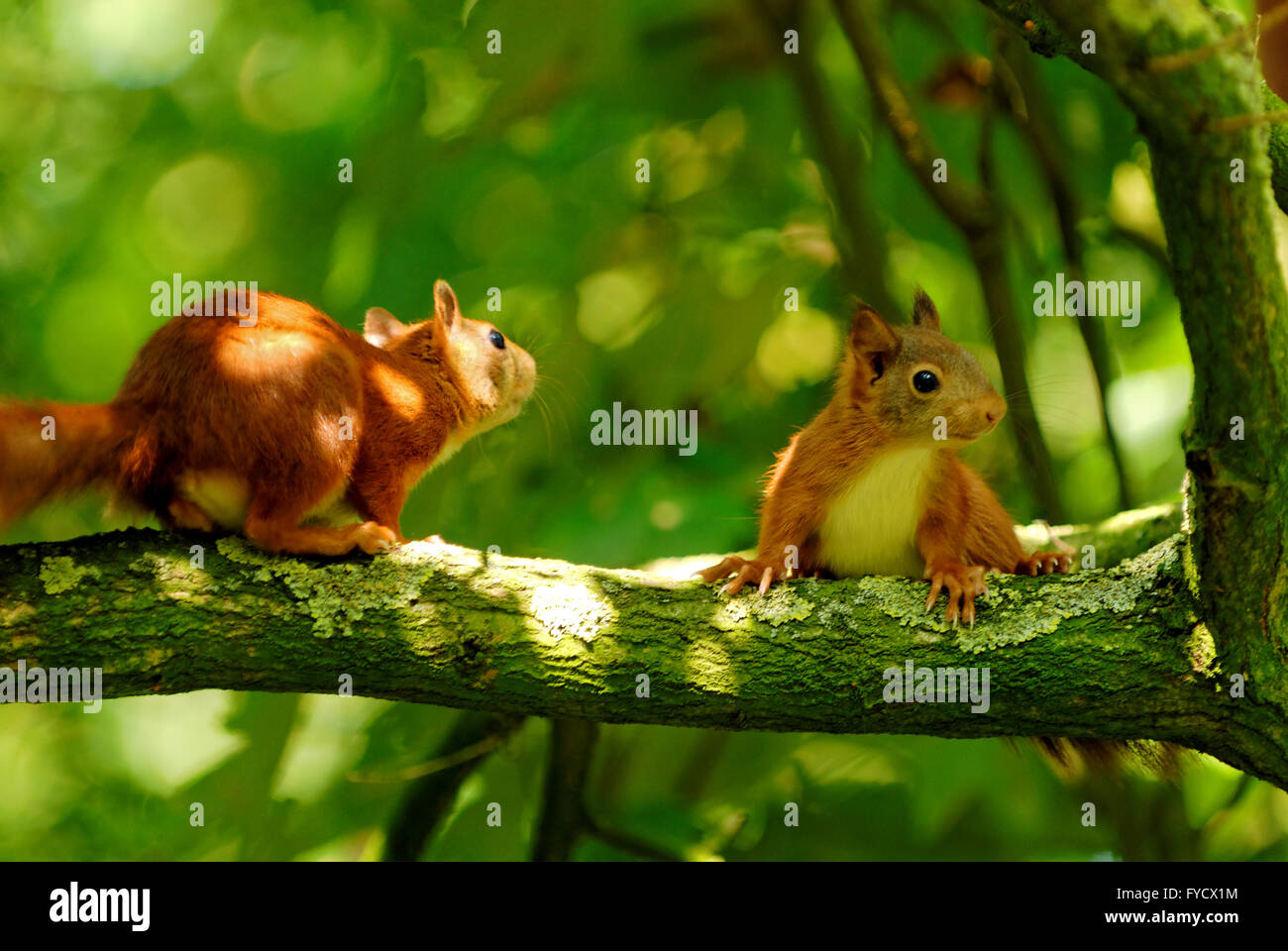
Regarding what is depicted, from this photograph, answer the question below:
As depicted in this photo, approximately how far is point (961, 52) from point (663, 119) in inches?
62.7

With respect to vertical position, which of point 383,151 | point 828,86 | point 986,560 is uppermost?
point 828,86

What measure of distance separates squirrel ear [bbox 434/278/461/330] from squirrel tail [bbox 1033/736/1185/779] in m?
2.61

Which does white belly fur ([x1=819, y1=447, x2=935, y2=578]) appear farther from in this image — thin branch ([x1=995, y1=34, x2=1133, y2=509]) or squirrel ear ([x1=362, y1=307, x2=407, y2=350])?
thin branch ([x1=995, y1=34, x2=1133, y2=509])

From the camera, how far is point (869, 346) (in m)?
4.41

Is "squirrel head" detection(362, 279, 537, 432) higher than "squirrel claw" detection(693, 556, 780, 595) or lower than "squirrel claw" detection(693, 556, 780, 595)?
higher

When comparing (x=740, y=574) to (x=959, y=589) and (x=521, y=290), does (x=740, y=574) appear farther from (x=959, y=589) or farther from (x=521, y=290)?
(x=521, y=290)

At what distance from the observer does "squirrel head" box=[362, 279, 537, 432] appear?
4.68 metres

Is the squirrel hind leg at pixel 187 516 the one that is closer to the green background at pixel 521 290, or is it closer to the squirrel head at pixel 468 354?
the squirrel head at pixel 468 354

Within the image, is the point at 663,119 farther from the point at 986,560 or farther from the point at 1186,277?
the point at 1186,277

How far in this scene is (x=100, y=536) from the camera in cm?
342

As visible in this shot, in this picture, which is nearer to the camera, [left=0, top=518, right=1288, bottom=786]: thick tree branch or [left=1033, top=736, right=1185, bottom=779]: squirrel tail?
[left=0, top=518, right=1288, bottom=786]: thick tree branch

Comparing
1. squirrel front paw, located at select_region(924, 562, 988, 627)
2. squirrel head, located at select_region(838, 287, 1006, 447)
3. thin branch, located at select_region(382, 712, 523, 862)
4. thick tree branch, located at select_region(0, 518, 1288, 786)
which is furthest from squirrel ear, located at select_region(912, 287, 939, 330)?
thin branch, located at select_region(382, 712, 523, 862)
